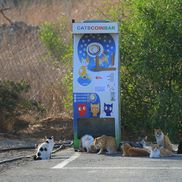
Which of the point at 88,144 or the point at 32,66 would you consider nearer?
the point at 88,144

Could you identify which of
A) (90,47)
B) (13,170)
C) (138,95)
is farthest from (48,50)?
(13,170)

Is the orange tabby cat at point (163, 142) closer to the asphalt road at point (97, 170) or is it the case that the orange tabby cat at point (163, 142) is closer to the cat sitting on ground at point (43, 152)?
the asphalt road at point (97, 170)

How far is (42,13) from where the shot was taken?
46344 mm

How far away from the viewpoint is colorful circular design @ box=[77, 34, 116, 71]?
17469 millimetres

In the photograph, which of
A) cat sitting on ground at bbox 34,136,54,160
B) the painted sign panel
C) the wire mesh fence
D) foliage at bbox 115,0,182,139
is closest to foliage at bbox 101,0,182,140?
foliage at bbox 115,0,182,139

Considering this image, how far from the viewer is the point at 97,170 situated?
43.5 feet

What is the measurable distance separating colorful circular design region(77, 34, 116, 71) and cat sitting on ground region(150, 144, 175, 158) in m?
2.69

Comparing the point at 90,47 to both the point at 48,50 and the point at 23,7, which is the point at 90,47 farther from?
the point at 23,7

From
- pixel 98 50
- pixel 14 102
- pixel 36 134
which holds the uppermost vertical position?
pixel 98 50

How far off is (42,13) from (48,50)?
15.6m

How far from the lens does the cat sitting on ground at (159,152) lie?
15602mm

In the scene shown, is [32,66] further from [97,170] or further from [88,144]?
[97,170]

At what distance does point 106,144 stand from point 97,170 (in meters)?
3.39

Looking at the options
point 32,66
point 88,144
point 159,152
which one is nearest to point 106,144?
point 88,144
